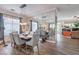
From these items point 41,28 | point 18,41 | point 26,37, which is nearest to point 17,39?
point 18,41

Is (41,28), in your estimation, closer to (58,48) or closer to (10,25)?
(58,48)

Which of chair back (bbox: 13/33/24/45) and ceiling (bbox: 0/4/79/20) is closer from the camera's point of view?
ceiling (bbox: 0/4/79/20)

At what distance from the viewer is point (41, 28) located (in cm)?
289

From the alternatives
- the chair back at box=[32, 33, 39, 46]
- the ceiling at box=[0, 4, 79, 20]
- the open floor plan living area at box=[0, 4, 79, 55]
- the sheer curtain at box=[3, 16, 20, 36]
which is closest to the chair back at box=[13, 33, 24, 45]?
the open floor plan living area at box=[0, 4, 79, 55]

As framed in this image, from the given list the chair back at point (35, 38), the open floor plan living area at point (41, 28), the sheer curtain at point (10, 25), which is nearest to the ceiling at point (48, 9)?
the open floor plan living area at point (41, 28)

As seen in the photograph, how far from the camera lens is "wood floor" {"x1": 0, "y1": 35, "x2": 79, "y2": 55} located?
2818 mm

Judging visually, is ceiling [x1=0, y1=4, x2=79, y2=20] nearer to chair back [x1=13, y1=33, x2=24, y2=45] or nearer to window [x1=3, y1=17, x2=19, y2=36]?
window [x1=3, y1=17, x2=19, y2=36]

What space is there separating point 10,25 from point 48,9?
3.63ft

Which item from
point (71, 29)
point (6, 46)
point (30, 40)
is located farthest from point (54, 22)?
point (6, 46)

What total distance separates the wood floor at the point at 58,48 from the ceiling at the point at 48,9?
0.66m

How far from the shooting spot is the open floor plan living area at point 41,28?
2807mm

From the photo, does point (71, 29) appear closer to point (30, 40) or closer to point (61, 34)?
point (61, 34)

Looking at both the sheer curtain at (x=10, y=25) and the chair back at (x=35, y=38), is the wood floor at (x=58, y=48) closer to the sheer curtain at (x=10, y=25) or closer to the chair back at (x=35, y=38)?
the chair back at (x=35, y=38)
